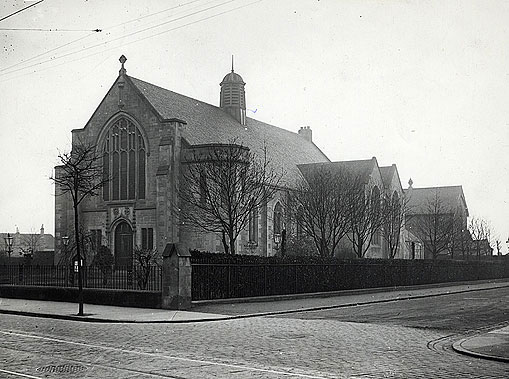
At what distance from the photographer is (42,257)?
2190 inches

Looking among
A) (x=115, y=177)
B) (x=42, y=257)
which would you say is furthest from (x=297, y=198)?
(x=42, y=257)

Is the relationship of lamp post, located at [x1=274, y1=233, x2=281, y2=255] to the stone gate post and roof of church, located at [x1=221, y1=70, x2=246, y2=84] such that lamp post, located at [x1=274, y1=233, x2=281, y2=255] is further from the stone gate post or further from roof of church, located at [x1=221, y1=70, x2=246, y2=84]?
the stone gate post

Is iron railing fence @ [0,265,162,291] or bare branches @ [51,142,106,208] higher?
bare branches @ [51,142,106,208]

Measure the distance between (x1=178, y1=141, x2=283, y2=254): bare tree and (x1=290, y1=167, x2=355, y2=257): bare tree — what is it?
3.09 metres

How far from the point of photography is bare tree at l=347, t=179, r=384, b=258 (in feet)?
147

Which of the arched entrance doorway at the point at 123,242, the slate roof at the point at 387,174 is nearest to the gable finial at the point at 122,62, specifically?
the arched entrance doorway at the point at 123,242

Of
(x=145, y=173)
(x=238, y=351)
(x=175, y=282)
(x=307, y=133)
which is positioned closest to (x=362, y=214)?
(x=145, y=173)

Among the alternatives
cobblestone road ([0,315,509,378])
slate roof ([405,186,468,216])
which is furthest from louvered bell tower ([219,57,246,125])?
slate roof ([405,186,468,216])

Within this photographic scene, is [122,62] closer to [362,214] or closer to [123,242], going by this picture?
[123,242]

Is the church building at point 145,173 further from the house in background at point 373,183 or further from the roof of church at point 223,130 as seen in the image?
the house in background at point 373,183

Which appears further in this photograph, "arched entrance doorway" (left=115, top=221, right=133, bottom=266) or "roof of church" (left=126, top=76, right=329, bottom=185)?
"roof of church" (left=126, top=76, right=329, bottom=185)

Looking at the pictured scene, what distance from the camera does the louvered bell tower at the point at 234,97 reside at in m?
57.8

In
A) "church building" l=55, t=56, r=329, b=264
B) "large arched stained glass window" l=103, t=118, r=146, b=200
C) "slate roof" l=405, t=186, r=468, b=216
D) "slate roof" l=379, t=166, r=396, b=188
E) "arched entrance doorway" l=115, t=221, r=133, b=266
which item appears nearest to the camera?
"church building" l=55, t=56, r=329, b=264

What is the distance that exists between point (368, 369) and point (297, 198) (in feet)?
123
